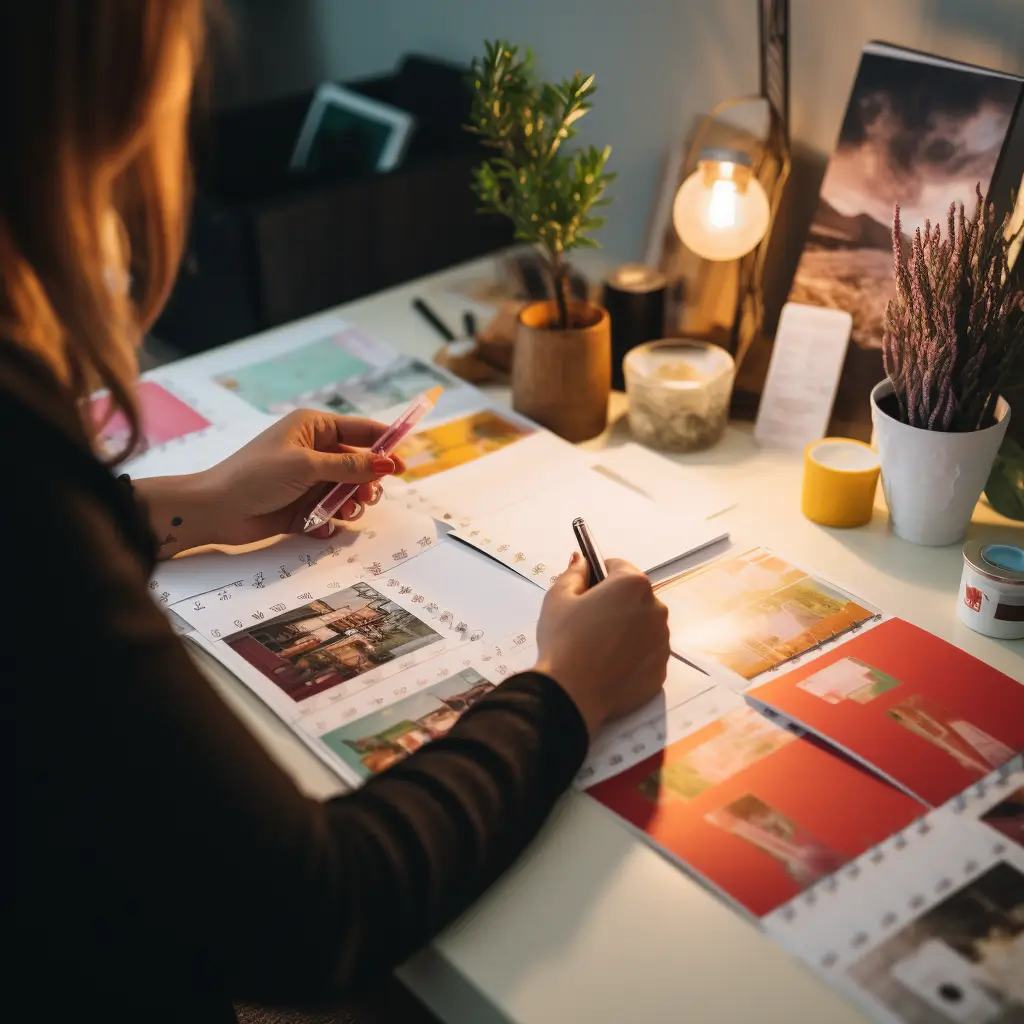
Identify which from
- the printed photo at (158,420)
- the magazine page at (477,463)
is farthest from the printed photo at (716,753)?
the printed photo at (158,420)

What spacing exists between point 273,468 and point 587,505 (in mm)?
297

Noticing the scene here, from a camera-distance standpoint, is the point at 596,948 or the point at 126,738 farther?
the point at 596,948

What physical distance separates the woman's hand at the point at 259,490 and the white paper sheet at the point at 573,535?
118 millimetres

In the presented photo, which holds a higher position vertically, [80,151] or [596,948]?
[80,151]

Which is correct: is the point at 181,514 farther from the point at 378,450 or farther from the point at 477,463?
the point at 477,463

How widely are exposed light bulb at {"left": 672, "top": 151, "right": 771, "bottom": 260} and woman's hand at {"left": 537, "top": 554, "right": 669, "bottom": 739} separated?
1.58 feet

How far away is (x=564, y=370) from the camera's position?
1247 mm

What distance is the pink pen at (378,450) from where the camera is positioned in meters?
1.07

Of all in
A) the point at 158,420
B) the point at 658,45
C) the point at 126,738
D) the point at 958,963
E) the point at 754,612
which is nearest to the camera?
the point at 126,738

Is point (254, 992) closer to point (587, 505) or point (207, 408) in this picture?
point (587, 505)

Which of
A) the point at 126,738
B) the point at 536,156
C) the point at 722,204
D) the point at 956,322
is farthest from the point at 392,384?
the point at 126,738

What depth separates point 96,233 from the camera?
632 mm

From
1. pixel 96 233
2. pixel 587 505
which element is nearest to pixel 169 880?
pixel 96 233

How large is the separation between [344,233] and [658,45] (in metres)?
0.72
